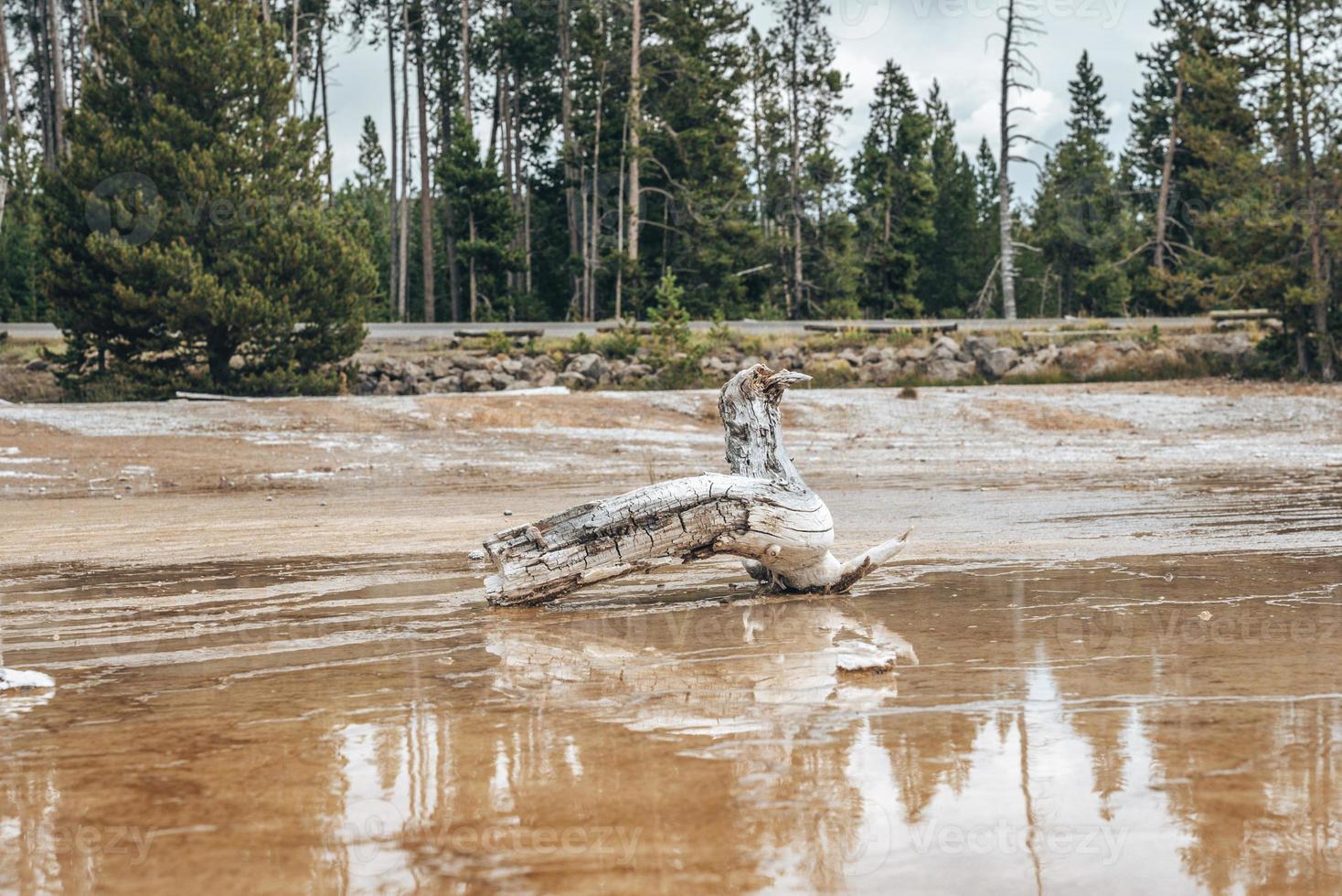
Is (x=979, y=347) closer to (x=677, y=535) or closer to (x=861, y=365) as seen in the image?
(x=861, y=365)

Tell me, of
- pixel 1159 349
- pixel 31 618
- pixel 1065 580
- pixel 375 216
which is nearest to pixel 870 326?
pixel 1159 349

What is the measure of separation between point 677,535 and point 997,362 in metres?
20.8

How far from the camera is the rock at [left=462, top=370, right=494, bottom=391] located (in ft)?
80.8

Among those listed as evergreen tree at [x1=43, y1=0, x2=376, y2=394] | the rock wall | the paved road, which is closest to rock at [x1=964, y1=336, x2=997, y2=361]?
the rock wall

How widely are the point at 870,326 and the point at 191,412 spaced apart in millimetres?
16862

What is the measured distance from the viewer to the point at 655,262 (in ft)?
140

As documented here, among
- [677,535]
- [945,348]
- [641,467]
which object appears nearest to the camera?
[677,535]

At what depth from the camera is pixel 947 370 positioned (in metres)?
25.9

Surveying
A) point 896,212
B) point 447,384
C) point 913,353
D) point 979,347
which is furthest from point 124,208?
point 896,212

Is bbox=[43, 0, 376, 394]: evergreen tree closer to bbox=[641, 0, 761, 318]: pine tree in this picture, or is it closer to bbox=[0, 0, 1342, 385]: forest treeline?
bbox=[0, 0, 1342, 385]: forest treeline

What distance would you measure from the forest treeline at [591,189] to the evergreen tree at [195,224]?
0.19 feet

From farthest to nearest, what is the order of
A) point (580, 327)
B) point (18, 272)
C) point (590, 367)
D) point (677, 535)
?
point (18, 272) → point (580, 327) → point (590, 367) → point (677, 535)

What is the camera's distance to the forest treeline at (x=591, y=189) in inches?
846

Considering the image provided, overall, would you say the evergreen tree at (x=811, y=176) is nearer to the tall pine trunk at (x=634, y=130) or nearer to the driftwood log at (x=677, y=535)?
the tall pine trunk at (x=634, y=130)
